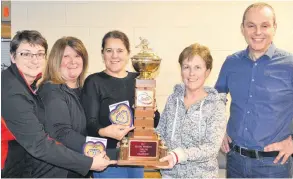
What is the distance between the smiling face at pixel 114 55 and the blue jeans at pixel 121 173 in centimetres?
58

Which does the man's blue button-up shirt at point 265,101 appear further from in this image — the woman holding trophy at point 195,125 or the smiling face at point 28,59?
the smiling face at point 28,59

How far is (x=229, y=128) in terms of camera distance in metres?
2.20

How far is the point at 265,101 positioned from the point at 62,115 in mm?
1171

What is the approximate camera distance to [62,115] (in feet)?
6.23

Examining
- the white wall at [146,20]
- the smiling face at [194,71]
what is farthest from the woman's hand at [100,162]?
the white wall at [146,20]

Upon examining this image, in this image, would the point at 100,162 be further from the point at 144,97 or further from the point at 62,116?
the point at 144,97

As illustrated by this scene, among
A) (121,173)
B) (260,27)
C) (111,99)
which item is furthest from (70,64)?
(260,27)

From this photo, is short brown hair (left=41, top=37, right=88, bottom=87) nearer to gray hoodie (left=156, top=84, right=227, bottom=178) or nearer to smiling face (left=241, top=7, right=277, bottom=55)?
gray hoodie (left=156, top=84, right=227, bottom=178)

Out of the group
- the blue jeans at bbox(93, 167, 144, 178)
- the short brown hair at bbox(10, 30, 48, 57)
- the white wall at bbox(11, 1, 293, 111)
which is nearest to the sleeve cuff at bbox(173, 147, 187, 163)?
the blue jeans at bbox(93, 167, 144, 178)

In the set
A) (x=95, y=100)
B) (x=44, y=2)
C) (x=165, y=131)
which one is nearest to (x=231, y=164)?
(x=165, y=131)

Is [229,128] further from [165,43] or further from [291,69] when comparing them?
[165,43]

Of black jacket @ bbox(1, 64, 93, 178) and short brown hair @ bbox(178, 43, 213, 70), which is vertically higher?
short brown hair @ bbox(178, 43, 213, 70)

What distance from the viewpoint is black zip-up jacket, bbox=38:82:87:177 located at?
1893mm

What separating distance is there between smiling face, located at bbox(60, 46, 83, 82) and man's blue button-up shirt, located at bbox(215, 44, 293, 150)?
3.25 feet
